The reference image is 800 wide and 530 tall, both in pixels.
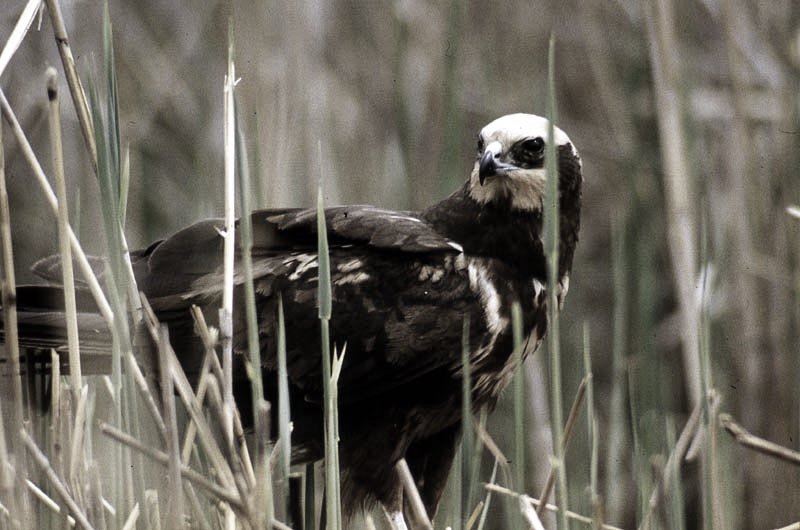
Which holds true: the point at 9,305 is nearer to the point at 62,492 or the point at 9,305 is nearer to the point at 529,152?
the point at 62,492

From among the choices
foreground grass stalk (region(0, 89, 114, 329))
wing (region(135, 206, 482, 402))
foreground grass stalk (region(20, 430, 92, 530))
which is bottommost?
foreground grass stalk (region(20, 430, 92, 530))

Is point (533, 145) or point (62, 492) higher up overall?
point (533, 145)

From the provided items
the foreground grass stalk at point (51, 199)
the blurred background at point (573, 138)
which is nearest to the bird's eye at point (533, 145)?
the blurred background at point (573, 138)

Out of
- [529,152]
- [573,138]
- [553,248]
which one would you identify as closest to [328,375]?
[553,248]

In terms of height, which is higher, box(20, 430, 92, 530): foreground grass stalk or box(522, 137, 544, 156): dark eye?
box(522, 137, 544, 156): dark eye

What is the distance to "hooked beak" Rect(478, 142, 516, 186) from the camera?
2.27 meters

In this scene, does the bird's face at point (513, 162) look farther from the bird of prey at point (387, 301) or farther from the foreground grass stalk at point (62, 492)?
the foreground grass stalk at point (62, 492)

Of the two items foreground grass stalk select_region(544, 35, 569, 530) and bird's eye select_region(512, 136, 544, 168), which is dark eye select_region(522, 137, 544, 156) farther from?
foreground grass stalk select_region(544, 35, 569, 530)

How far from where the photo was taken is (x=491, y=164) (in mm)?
2283

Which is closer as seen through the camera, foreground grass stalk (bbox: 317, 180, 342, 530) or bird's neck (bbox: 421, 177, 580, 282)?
foreground grass stalk (bbox: 317, 180, 342, 530)

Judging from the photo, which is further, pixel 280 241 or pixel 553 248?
pixel 280 241

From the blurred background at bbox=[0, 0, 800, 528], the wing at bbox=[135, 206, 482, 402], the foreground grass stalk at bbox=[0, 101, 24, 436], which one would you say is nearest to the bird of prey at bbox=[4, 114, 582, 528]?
the wing at bbox=[135, 206, 482, 402]

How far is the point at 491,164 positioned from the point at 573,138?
1.55 m

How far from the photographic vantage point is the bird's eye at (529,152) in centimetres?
235
